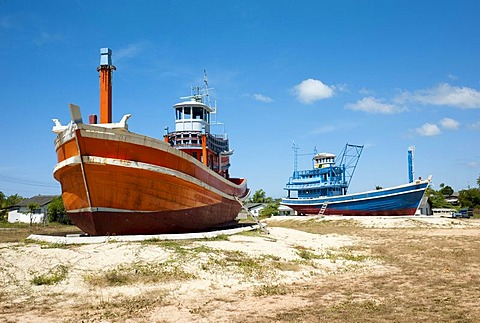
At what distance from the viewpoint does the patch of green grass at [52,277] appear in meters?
11.4

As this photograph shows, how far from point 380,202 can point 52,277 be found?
46230 millimetres

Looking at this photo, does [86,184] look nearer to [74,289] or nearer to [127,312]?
[74,289]

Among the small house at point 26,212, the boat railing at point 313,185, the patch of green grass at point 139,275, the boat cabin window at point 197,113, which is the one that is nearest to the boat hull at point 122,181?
the patch of green grass at point 139,275

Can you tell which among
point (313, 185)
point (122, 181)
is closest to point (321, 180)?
point (313, 185)

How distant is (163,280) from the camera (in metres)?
11.8

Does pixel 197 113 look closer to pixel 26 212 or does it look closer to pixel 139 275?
pixel 139 275

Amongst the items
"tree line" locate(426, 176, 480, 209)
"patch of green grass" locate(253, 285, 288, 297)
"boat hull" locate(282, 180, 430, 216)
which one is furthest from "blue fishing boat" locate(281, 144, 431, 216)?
"patch of green grass" locate(253, 285, 288, 297)

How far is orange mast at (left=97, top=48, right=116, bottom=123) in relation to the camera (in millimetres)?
19125

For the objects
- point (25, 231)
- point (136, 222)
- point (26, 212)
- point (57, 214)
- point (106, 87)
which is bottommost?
point (25, 231)

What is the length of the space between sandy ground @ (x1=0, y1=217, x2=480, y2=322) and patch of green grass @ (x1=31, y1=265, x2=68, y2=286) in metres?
0.06

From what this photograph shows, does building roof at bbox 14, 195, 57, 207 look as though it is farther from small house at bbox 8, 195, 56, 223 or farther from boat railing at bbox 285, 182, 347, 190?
boat railing at bbox 285, 182, 347, 190

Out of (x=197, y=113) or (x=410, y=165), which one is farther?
(x=410, y=165)

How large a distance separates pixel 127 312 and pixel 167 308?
91 cm

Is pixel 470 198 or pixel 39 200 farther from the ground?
pixel 39 200
